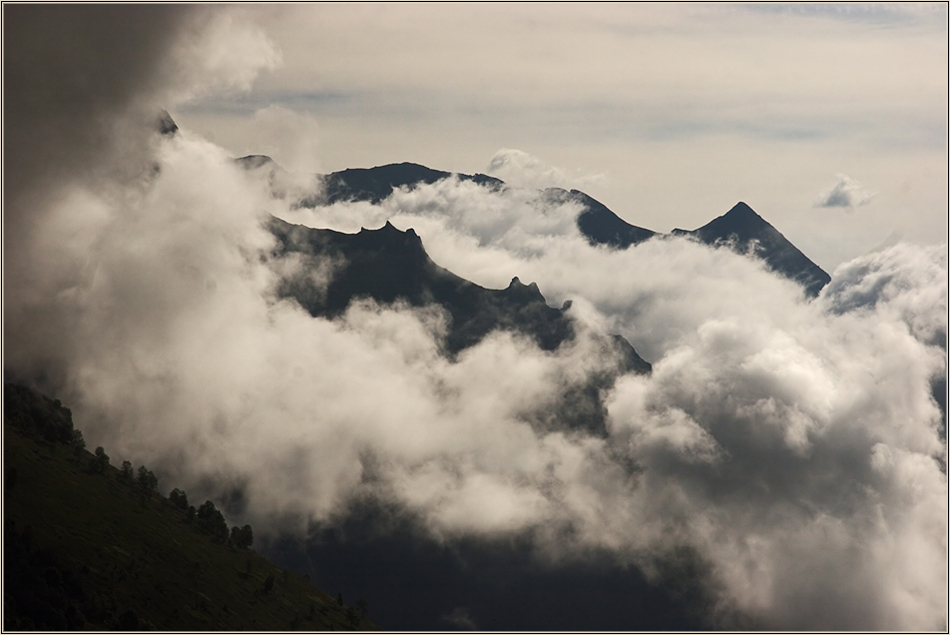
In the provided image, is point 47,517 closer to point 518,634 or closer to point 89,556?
point 89,556

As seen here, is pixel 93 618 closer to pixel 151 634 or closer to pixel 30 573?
pixel 30 573

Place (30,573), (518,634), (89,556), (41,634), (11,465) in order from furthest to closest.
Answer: (11,465) → (89,556) → (30,573) → (41,634) → (518,634)

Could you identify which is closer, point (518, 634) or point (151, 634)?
point (518, 634)

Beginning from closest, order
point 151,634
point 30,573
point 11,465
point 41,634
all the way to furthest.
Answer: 1. point 41,634
2. point 151,634
3. point 30,573
4. point 11,465

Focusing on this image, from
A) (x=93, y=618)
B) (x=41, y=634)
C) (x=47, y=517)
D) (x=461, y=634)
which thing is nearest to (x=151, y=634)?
(x=41, y=634)

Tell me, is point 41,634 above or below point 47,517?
below

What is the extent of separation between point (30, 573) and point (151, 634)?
37392 mm

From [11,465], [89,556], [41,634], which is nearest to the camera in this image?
[41,634]

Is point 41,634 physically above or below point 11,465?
below

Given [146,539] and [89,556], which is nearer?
[89,556]

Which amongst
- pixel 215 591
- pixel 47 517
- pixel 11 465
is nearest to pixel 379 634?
pixel 215 591

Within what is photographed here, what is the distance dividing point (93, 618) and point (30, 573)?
42.1ft

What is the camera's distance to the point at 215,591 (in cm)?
19075

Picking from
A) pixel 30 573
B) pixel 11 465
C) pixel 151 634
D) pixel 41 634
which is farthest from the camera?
pixel 11 465
